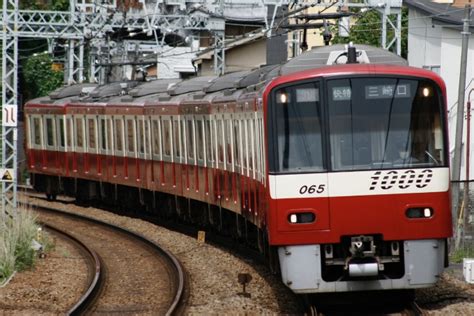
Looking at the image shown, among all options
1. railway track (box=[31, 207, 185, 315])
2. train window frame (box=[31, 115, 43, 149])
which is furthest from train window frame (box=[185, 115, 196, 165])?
train window frame (box=[31, 115, 43, 149])

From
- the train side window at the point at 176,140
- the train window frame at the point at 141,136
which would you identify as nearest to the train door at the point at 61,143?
the train window frame at the point at 141,136

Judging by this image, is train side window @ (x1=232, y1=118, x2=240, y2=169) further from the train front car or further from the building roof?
the building roof

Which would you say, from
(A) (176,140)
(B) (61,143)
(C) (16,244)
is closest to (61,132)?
(B) (61,143)

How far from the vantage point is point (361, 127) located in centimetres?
1234

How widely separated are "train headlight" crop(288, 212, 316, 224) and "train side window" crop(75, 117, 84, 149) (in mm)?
18691

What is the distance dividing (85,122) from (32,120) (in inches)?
139

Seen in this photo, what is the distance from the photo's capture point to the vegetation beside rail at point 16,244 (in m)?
16.5

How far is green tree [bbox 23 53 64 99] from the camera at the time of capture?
51.3m

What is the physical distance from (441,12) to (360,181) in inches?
701

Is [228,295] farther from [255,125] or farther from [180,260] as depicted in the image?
[180,260]

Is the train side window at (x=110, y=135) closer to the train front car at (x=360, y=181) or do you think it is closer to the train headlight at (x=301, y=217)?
the train front car at (x=360, y=181)

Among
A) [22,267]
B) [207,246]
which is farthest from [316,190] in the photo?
[207,246]

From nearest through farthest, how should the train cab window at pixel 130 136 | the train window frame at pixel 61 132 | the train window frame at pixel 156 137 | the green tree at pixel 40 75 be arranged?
the train window frame at pixel 156 137 < the train cab window at pixel 130 136 < the train window frame at pixel 61 132 < the green tree at pixel 40 75

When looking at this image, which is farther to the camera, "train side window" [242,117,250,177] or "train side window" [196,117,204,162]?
"train side window" [196,117,204,162]
